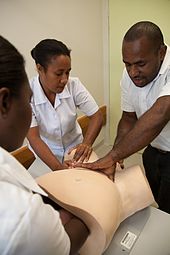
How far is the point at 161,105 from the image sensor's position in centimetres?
105

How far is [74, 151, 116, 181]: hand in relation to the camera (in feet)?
3.35

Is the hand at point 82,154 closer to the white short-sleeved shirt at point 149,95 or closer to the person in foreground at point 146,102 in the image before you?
the person in foreground at point 146,102

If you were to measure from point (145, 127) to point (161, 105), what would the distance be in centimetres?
10

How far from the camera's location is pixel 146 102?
→ 1286mm

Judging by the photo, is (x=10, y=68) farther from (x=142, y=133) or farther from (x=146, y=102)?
(x=146, y=102)

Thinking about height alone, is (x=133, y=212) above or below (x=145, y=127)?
below

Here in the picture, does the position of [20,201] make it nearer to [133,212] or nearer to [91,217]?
[91,217]

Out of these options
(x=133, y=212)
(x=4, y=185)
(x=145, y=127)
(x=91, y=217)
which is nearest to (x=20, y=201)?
(x=4, y=185)

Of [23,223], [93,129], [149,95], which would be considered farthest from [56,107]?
[23,223]

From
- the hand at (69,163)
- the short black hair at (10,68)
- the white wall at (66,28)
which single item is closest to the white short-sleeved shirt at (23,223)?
the short black hair at (10,68)

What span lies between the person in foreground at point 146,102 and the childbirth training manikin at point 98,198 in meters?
0.10

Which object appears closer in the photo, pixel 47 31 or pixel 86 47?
pixel 47 31

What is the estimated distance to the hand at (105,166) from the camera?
3.35 ft

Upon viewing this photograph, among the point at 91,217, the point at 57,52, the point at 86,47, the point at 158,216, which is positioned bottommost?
the point at 158,216
